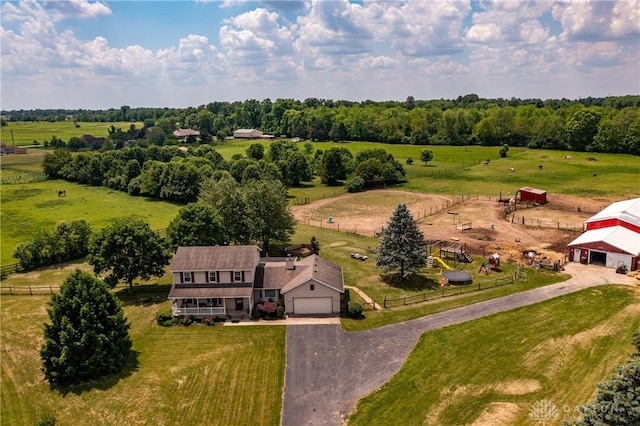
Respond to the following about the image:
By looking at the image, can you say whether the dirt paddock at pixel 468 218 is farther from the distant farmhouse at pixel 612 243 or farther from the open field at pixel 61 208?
the open field at pixel 61 208

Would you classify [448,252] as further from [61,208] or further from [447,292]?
[61,208]

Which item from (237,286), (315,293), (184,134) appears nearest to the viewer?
(315,293)

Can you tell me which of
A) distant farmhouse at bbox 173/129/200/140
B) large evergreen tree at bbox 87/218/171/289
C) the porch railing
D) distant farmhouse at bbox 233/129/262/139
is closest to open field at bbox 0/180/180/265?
large evergreen tree at bbox 87/218/171/289

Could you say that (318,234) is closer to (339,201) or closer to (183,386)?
(339,201)

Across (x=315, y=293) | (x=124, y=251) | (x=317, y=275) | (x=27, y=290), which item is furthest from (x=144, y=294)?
(x=317, y=275)

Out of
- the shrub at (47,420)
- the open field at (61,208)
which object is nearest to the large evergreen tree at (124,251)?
the shrub at (47,420)
